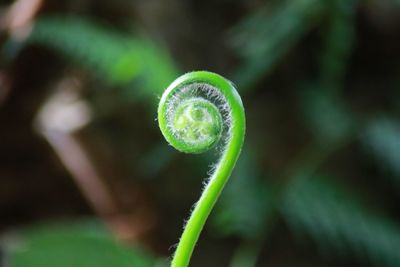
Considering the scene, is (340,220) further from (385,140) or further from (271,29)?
(271,29)

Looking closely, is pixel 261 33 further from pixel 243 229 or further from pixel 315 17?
pixel 243 229

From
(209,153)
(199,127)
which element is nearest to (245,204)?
(209,153)

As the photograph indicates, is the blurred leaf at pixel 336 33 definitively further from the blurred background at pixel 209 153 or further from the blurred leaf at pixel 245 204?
the blurred leaf at pixel 245 204

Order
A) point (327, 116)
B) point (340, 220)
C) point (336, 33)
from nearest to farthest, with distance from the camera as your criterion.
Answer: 1. point (336, 33)
2. point (340, 220)
3. point (327, 116)

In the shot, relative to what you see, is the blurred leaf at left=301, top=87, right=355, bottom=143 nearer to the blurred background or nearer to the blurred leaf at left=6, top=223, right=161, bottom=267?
the blurred background

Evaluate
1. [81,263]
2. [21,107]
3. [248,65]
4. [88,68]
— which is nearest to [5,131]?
[21,107]
